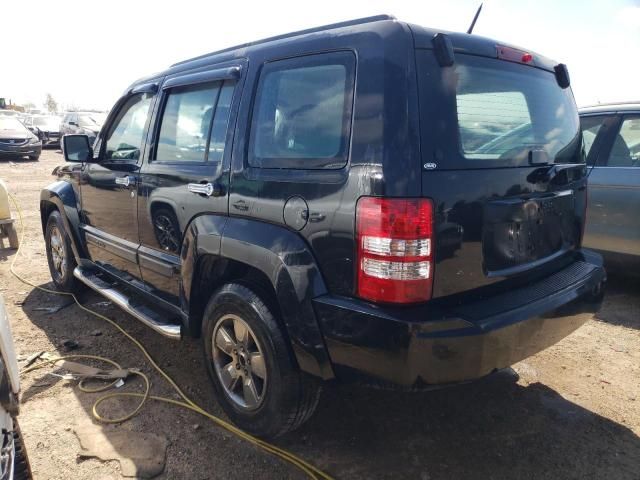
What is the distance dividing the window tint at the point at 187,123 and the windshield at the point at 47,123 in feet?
85.4

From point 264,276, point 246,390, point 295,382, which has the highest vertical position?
point 264,276

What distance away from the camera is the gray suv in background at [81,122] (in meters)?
21.6

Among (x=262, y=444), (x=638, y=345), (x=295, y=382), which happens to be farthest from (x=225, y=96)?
(x=638, y=345)

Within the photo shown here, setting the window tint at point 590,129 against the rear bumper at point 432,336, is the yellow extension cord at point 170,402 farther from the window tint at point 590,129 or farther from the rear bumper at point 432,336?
the window tint at point 590,129

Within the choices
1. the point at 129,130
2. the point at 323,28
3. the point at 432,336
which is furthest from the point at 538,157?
the point at 129,130

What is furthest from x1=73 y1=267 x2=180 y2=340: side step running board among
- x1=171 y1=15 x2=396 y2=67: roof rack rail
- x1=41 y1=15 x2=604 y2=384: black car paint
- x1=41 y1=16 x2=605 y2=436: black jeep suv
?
x1=171 y1=15 x2=396 y2=67: roof rack rail

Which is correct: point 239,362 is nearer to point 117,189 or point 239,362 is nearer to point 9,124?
point 117,189

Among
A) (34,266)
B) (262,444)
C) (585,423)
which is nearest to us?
(262,444)

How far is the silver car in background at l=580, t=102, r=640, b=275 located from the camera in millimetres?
4418

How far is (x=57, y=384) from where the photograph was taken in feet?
10.8

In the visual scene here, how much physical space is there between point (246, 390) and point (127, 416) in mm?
Answer: 769

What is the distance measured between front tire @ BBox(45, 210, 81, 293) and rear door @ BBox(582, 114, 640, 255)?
486 centimetres

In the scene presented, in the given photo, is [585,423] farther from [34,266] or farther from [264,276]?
[34,266]

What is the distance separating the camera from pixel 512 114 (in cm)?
247
